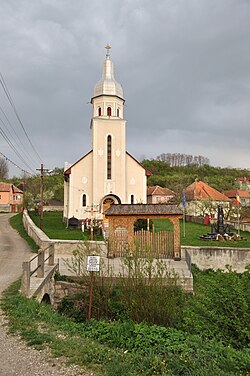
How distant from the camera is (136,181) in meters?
35.0

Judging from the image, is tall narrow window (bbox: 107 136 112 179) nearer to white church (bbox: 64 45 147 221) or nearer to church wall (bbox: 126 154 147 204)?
white church (bbox: 64 45 147 221)

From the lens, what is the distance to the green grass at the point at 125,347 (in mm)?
5238

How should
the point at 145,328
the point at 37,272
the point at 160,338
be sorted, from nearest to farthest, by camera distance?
the point at 160,338 → the point at 145,328 → the point at 37,272

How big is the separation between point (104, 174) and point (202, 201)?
17.1 metres

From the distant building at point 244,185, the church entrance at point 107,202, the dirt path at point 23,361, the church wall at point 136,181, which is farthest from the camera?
the distant building at point 244,185

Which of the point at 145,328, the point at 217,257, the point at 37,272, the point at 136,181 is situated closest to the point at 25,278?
the point at 37,272

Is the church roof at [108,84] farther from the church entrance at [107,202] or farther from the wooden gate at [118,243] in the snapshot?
the wooden gate at [118,243]

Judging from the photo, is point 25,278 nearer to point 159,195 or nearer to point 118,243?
point 118,243

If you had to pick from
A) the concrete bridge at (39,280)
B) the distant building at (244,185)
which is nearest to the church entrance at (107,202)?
the concrete bridge at (39,280)

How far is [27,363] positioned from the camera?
18.1 feet

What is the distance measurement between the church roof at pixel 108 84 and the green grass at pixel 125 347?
30.8 meters

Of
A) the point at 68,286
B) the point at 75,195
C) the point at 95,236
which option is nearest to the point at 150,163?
the point at 75,195

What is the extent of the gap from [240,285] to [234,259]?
11009mm

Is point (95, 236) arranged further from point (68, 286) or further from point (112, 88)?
point (112, 88)
